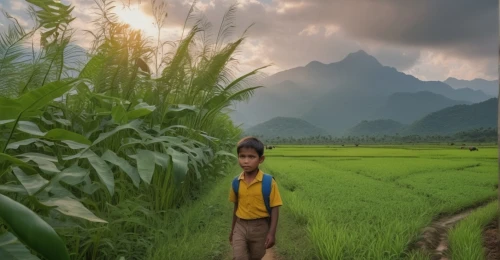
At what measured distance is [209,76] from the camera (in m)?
3.92

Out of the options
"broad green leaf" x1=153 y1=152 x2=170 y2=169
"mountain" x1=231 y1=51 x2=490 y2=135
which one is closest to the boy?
"broad green leaf" x1=153 y1=152 x2=170 y2=169

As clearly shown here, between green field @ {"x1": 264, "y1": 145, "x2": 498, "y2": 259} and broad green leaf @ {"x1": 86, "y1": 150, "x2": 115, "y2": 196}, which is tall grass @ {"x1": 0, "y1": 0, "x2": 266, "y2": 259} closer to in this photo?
broad green leaf @ {"x1": 86, "y1": 150, "x2": 115, "y2": 196}

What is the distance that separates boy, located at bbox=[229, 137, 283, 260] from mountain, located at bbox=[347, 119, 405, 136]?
7191 cm

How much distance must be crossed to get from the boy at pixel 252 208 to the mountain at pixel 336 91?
10652 centimetres

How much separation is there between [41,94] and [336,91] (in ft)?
469

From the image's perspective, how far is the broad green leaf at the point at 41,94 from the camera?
1485mm

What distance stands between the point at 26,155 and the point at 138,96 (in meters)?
2.15

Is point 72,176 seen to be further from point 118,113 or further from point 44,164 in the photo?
point 118,113

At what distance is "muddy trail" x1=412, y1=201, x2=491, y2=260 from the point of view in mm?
2898

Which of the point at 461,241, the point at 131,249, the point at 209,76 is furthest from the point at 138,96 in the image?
the point at 461,241

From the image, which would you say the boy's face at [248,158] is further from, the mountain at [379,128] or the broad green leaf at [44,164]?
→ the mountain at [379,128]

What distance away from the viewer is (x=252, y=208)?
6.41ft

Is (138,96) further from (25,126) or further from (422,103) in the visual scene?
(422,103)

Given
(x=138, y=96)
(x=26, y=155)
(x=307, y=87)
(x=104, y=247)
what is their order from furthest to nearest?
(x=307, y=87) → (x=138, y=96) → (x=104, y=247) → (x=26, y=155)
